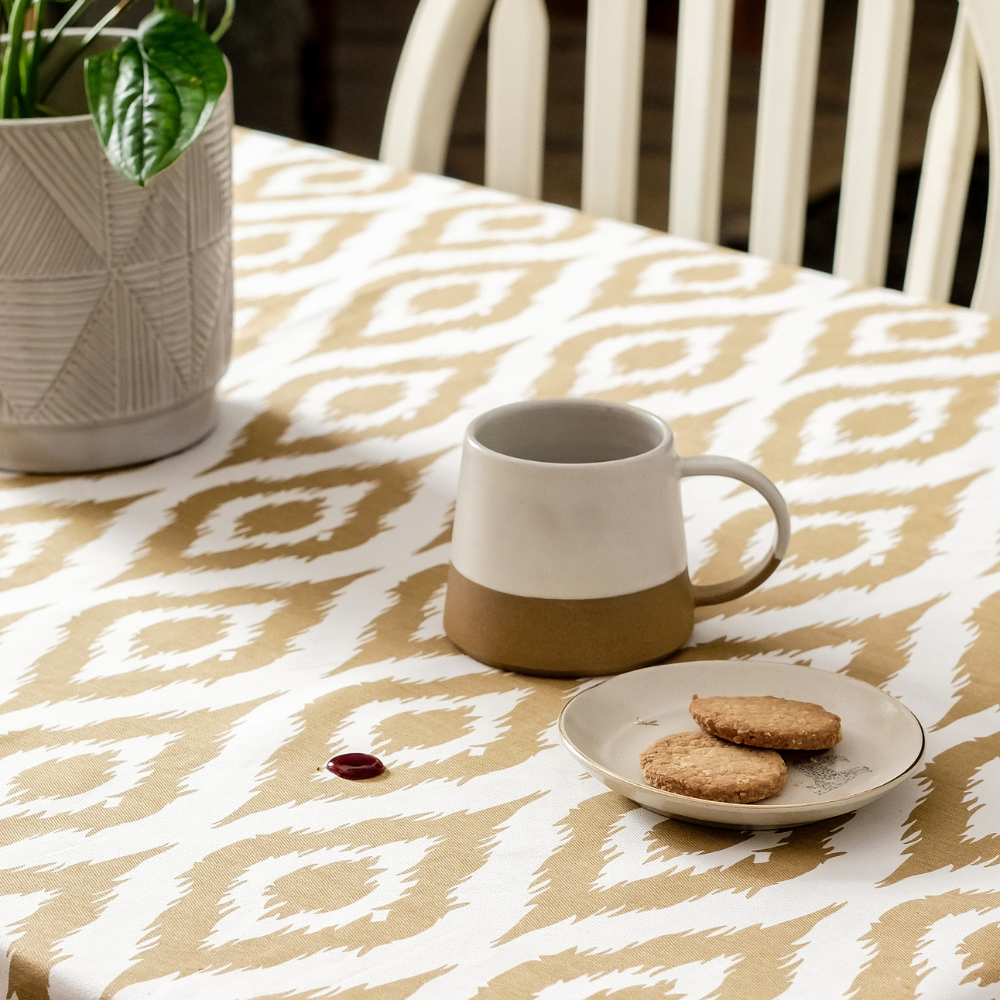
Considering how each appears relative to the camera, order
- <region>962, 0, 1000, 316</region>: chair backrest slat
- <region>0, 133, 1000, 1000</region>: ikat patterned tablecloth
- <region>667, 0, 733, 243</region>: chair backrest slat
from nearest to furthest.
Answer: <region>0, 133, 1000, 1000</region>: ikat patterned tablecloth, <region>962, 0, 1000, 316</region>: chair backrest slat, <region>667, 0, 733, 243</region>: chair backrest slat

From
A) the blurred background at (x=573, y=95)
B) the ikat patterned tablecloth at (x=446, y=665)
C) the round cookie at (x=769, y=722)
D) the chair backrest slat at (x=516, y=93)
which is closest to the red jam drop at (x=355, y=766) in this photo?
the ikat patterned tablecloth at (x=446, y=665)

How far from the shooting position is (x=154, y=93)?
558 millimetres

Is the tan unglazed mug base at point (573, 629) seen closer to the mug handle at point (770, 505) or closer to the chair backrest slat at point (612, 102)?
the mug handle at point (770, 505)

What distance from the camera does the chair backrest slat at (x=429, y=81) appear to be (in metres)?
1.18

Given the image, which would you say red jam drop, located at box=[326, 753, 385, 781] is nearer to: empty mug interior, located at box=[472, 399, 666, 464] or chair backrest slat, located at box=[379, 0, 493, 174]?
empty mug interior, located at box=[472, 399, 666, 464]

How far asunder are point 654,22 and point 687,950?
460 cm

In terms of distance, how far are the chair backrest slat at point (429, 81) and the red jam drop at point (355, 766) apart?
825 millimetres

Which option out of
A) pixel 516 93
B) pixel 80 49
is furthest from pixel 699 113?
pixel 80 49

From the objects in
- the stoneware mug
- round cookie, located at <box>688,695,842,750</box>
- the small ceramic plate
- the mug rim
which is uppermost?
the mug rim

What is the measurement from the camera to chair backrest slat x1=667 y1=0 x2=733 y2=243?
1.06 m

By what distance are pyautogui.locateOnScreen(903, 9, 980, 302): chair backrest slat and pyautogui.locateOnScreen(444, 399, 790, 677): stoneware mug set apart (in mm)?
551

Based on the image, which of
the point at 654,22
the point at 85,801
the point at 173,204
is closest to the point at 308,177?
the point at 173,204

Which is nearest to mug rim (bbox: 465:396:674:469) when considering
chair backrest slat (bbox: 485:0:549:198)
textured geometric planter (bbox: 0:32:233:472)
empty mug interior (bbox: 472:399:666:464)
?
empty mug interior (bbox: 472:399:666:464)

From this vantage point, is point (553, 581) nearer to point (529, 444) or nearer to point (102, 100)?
point (529, 444)
